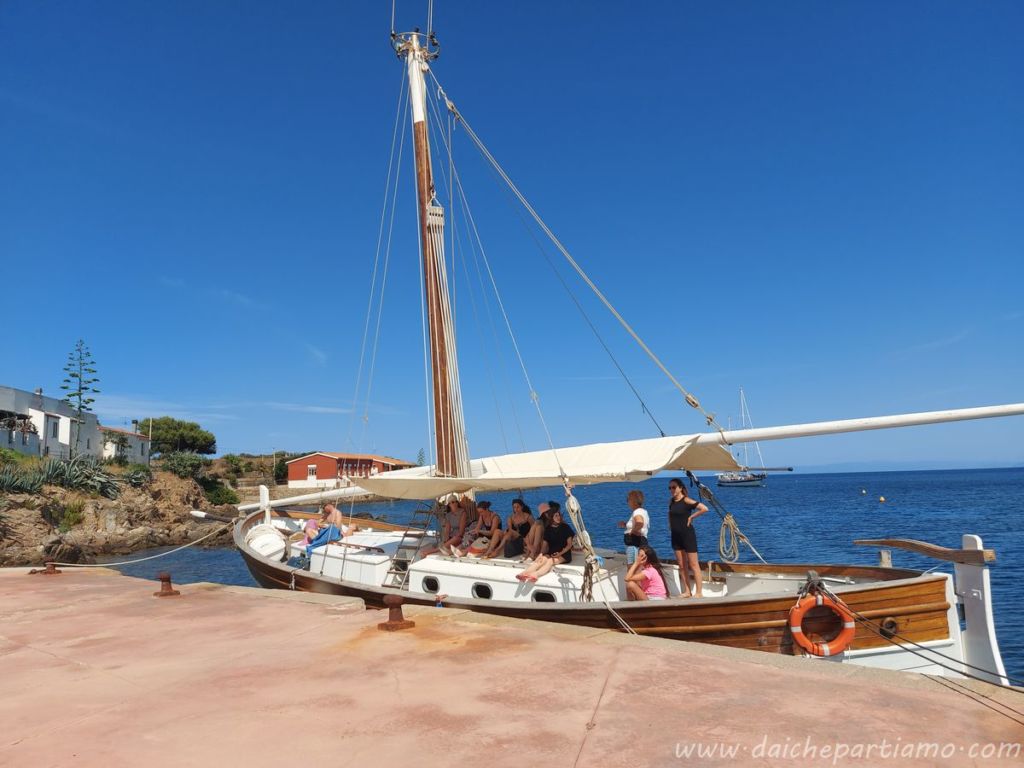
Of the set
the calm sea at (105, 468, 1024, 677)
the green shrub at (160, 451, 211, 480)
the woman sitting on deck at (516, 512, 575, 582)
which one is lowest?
the calm sea at (105, 468, 1024, 677)

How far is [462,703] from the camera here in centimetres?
396

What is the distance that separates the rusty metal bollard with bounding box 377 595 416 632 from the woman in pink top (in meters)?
3.46

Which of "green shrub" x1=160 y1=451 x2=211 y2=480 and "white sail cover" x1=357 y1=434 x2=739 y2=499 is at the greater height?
"green shrub" x1=160 y1=451 x2=211 y2=480

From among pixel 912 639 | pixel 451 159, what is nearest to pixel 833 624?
pixel 912 639

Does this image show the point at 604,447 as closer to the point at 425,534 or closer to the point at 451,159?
the point at 425,534

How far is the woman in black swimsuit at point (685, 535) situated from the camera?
855 cm

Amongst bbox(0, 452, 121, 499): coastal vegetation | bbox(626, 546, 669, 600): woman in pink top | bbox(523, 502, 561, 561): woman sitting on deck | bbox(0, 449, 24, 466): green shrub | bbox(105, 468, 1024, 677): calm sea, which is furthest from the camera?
bbox(0, 449, 24, 466): green shrub

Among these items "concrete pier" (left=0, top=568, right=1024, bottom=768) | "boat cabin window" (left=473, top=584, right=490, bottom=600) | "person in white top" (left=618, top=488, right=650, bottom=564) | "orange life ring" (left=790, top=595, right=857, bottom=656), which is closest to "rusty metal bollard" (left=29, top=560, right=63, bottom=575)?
"concrete pier" (left=0, top=568, right=1024, bottom=768)

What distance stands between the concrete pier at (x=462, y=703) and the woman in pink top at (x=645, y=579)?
2653 millimetres

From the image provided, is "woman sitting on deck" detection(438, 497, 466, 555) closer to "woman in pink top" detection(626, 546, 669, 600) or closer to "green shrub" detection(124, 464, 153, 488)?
"woman in pink top" detection(626, 546, 669, 600)

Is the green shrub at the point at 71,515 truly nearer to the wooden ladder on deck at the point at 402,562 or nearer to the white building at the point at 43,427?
the white building at the point at 43,427

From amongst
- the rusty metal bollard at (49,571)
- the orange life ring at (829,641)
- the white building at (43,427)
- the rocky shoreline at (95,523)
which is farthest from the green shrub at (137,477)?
the orange life ring at (829,641)

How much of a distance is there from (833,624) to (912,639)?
3.07 ft

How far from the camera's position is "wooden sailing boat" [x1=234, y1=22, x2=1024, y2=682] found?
716 cm
